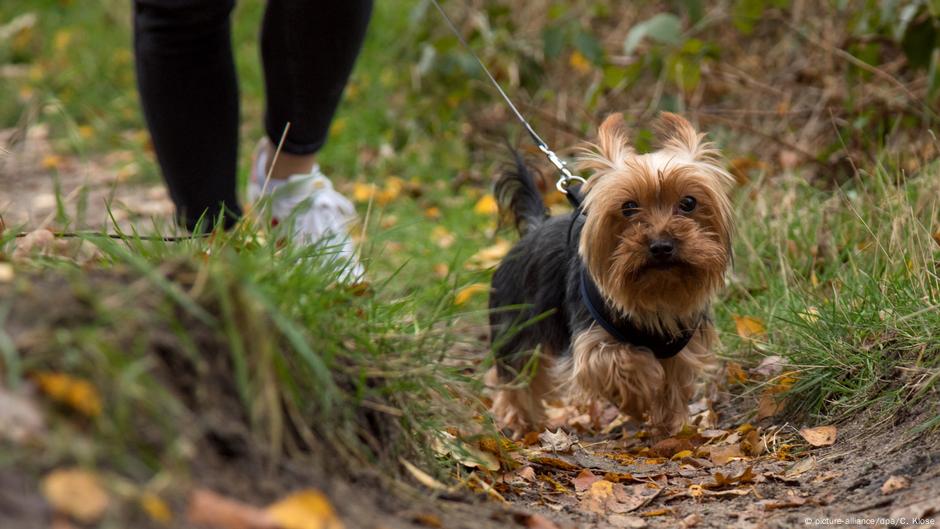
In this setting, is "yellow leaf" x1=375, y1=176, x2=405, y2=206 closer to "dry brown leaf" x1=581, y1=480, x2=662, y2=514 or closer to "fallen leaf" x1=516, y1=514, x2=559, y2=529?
"dry brown leaf" x1=581, y1=480, x2=662, y2=514

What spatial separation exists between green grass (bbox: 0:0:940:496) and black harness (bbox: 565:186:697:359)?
12.6 inches

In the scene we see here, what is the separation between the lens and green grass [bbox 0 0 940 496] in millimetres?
1832

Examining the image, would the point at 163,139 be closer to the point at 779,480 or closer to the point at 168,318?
the point at 168,318

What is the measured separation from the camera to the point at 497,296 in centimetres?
395

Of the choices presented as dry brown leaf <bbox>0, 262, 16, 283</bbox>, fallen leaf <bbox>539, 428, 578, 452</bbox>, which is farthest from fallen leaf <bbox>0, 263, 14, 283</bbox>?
fallen leaf <bbox>539, 428, 578, 452</bbox>

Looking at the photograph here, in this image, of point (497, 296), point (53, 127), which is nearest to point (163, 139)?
point (497, 296)

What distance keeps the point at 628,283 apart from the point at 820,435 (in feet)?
2.32

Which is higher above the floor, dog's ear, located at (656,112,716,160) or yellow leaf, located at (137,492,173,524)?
yellow leaf, located at (137,492,173,524)

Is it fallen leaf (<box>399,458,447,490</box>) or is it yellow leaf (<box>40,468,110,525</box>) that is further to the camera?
fallen leaf (<box>399,458,447,490</box>)

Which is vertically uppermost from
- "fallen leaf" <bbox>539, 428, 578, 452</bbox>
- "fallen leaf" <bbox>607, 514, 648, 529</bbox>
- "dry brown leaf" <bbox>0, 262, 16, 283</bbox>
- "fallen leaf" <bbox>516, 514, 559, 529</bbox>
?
"dry brown leaf" <bbox>0, 262, 16, 283</bbox>

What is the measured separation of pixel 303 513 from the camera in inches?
66.2

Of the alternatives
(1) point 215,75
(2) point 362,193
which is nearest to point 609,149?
(1) point 215,75

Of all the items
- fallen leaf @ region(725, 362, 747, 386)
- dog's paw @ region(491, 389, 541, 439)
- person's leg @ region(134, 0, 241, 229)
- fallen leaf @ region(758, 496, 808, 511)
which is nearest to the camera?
fallen leaf @ region(758, 496, 808, 511)

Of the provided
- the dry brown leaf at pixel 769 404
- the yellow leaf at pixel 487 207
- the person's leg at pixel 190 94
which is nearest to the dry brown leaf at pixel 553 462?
the dry brown leaf at pixel 769 404
